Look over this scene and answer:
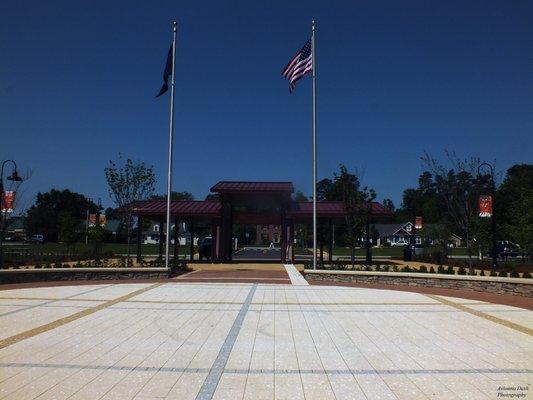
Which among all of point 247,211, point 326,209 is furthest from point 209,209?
point 326,209

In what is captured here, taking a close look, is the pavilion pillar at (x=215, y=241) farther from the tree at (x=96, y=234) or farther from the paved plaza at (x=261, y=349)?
the paved plaza at (x=261, y=349)

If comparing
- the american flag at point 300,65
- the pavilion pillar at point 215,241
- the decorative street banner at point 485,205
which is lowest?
the pavilion pillar at point 215,241

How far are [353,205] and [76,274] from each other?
14.3 m

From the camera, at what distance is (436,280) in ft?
57.5

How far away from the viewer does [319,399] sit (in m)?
5.30

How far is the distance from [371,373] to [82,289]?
1243 centimetres

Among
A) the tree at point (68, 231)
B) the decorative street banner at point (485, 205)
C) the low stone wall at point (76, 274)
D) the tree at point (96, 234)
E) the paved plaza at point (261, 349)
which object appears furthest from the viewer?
the tree at point (68, 231)

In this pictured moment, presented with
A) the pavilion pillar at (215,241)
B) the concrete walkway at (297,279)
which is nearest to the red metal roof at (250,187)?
the pavilion pillar at (215,241)

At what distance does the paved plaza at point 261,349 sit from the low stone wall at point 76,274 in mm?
6267

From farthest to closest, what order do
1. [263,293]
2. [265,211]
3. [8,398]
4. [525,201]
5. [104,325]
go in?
[265,211], [525,201], [263,293], [104,325], [8,398]

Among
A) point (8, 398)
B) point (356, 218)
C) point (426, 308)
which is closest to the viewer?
point (8, 398)

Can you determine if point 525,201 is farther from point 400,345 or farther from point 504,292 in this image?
point 400,345

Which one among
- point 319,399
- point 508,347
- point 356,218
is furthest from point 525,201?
point 319,399

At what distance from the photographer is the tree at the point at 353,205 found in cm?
2478
